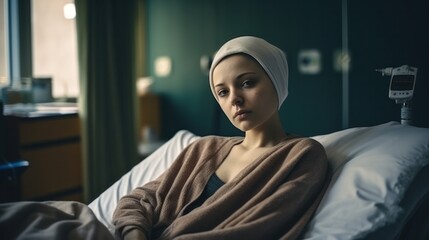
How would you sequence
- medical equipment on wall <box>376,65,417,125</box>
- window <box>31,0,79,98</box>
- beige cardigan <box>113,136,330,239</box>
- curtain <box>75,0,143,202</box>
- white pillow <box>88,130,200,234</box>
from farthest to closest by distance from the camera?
window <box>31,0,79,98</box>
curtain <box>75,0,143,202</box>
white pillow <box>88,130,200,234</box>
medical equipment on wall <box>376,65,417,125</box>
beige cardigan <box>113,136,330,239</box>

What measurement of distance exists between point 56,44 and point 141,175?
181 centimetres

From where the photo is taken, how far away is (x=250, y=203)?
1147 mm

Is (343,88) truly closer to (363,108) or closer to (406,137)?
(363,108)

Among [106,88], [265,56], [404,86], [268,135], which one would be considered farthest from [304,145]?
[106,88]

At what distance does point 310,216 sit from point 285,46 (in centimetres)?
134

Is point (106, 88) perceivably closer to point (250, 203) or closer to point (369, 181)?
point (250, 203)

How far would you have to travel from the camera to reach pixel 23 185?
2.52 m

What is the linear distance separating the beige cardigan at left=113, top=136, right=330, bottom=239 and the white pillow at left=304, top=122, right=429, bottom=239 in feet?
0.16

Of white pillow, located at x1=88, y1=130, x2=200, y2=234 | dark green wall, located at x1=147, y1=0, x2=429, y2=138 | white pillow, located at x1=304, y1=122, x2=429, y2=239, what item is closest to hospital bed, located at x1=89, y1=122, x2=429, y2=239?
white pillow, located at x1=304, y1=122, x2=429, y2=239

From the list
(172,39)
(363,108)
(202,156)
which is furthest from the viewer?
(172,39)

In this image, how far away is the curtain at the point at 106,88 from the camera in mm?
2896

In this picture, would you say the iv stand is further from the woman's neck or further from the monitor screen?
the woman's neck

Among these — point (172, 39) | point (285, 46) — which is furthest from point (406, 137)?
point (172, 39)

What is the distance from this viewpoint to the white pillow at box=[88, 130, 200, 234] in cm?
165
